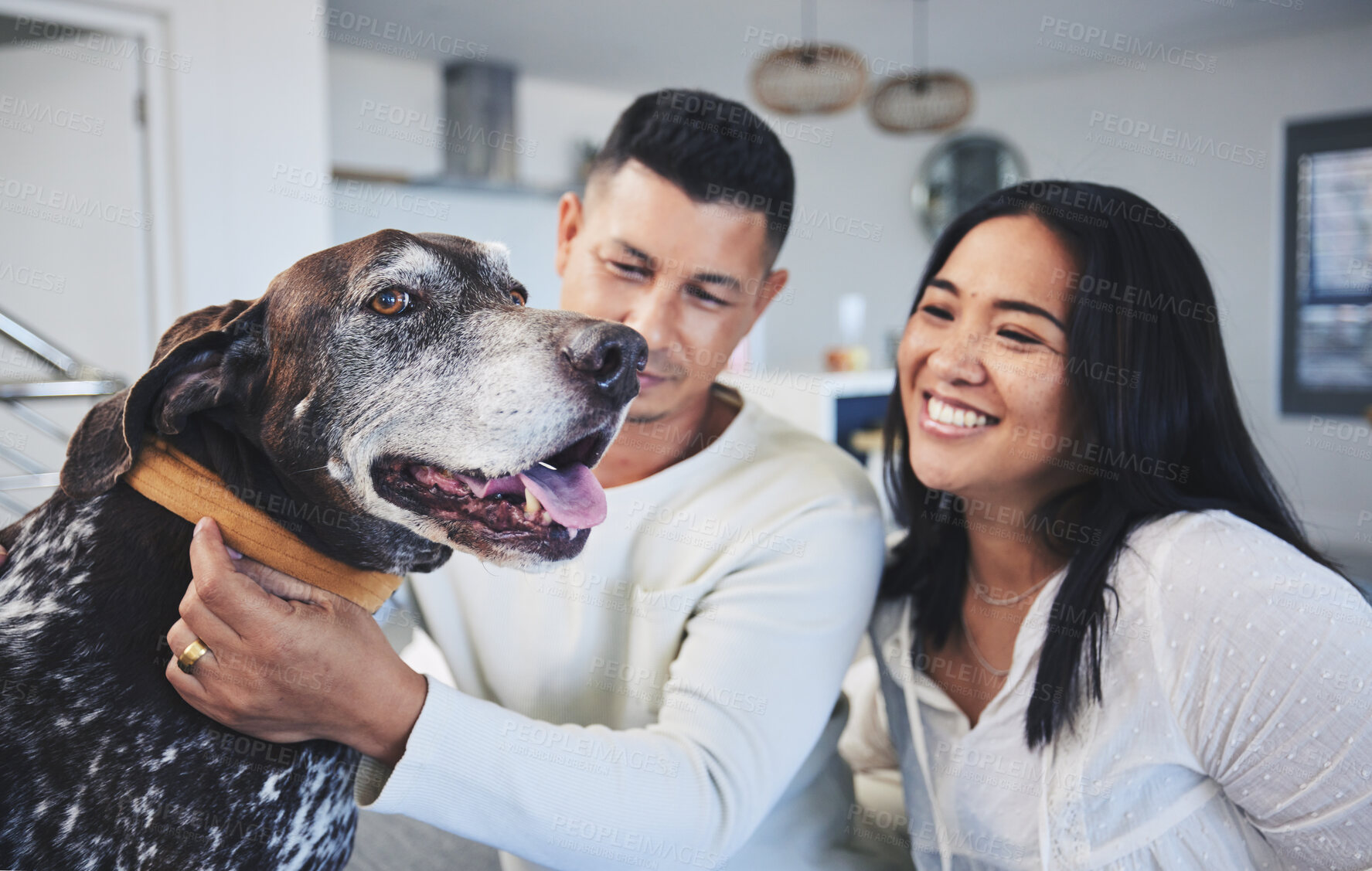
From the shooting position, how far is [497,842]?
106 centimetres

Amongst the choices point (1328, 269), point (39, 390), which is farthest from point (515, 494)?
point (1328, 269)

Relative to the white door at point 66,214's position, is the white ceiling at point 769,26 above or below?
above

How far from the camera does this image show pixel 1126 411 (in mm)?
1344

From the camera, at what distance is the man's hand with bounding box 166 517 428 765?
0.81m

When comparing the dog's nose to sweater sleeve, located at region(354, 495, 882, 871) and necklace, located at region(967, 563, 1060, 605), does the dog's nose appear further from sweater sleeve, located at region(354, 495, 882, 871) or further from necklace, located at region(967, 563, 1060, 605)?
necklace, located at region(967, 563, 1060, 605)

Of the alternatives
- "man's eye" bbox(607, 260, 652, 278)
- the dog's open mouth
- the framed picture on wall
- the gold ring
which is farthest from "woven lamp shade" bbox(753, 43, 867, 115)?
the framed picture on wall

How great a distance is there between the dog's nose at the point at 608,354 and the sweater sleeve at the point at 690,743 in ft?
1.38

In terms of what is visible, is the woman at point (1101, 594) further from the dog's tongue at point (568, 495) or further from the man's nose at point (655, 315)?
the dog's tongue at point (568, 495)

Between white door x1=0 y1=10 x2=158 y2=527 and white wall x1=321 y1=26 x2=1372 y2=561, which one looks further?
white wall x1=321 y1=26 x2=1372 y2=561

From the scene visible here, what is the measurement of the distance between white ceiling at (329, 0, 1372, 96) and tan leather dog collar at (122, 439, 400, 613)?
19.0 feet

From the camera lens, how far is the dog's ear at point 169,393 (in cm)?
78

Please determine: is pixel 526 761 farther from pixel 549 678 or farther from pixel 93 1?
pixel 93 1

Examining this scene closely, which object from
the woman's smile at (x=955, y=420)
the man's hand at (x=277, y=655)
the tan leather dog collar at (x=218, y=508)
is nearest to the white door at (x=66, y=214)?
the tan leather dog collar at (x=218, y=508)

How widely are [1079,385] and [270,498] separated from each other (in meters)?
1.13
